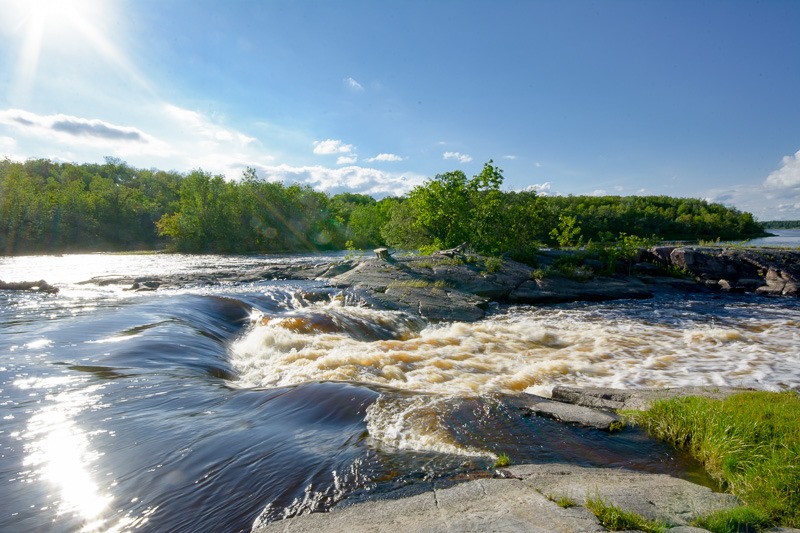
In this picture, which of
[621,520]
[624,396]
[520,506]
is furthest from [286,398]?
[624,396]

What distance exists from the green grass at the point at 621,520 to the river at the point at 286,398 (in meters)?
1.29

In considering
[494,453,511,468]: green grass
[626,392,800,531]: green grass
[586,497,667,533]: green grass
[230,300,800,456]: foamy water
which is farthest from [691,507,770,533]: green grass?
[230,300,800,456]: foamy water

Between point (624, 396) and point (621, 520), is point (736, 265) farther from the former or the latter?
point (621, 520)

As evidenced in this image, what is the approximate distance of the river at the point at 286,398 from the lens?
13.5 feet

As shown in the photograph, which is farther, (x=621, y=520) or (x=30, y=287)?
(x=30, y=287)

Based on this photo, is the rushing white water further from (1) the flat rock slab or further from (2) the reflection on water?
(2) the reflection on water

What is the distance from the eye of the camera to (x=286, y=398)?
6461 mm

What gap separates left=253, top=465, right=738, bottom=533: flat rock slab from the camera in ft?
10.0

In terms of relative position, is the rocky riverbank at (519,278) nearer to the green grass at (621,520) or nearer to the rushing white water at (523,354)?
the rushing white water at (523,354)

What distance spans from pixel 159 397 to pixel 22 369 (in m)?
3.42

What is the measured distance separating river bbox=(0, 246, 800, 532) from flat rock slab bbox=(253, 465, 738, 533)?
0.40 meters

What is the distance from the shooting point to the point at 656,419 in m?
5.26

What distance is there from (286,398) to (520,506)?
4.12 m

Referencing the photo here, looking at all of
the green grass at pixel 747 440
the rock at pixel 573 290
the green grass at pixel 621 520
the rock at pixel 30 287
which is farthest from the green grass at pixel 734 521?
the rock at pixel 30 287
